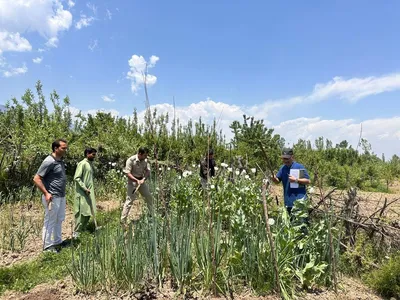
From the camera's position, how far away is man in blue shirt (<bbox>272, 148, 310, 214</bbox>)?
434cm

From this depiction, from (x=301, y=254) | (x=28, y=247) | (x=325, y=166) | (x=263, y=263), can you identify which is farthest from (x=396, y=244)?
(x=325, y=166)

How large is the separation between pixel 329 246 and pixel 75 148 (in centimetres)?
816

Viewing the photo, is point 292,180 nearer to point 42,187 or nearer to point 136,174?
point 136,174

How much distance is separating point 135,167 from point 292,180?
3034mm

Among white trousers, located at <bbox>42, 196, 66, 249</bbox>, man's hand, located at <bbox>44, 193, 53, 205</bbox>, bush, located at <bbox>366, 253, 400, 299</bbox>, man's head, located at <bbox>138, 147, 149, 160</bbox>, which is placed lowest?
bush, located at <bbox>366, 253, 400, 299</bbox>

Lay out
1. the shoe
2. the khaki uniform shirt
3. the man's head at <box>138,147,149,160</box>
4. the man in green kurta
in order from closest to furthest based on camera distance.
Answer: the shoe → the man in green kurta → the man's head at <box>138,147,149,160</box> → the khaki uniform shirt

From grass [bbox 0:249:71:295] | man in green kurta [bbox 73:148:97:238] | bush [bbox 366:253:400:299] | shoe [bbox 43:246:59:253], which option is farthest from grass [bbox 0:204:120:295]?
bush [bbox 366:253:400:299]

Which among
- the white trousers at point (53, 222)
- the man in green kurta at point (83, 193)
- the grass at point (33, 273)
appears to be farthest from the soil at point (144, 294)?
the man in green kurta at point (83, 193)

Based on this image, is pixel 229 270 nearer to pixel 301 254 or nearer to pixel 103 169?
pixel 301 254

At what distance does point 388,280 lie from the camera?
3.68 metres

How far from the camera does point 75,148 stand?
9516 millimetres

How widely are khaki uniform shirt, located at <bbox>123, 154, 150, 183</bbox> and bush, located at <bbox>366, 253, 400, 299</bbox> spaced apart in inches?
162

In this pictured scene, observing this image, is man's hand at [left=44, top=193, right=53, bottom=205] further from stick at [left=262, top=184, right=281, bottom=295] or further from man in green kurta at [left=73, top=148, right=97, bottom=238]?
stick at [left=262, top=184, right=281, bottom=295]

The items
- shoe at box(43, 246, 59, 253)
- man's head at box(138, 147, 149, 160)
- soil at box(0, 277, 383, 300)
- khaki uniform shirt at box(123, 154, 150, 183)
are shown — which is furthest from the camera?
khaki uniform shirt at box(123, 154, 150, 183)
